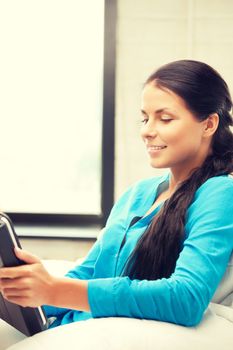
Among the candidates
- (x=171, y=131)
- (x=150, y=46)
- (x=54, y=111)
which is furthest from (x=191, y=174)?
(x=54, y=111)

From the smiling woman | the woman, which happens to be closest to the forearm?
the woman

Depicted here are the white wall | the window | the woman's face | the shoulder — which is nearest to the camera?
the shoulder

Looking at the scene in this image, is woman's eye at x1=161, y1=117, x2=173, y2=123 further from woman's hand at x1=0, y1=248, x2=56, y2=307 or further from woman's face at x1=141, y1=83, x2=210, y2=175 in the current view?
woman's hand at x1=0, y1=248, x2=56, y2=307

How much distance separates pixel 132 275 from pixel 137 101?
4.37 feet

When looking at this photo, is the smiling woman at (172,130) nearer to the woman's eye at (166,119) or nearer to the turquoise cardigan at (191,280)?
the woman's eye at (166,119)

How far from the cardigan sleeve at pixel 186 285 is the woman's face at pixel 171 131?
0.63 ft

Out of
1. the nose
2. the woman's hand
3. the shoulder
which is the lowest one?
the woman's hand

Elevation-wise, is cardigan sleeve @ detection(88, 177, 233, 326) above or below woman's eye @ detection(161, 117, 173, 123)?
below

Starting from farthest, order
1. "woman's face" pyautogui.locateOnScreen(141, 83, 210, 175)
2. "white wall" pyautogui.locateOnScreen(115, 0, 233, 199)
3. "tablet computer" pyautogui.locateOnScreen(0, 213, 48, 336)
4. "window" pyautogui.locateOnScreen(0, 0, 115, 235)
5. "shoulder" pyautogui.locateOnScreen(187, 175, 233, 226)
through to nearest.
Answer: "window" pyautogui.locateOnScreen(0, 0, 115, 235), "white wall" pyautogui.locateOnScreen(115, 0, 233, 199), "woman's face" pyautogui.locateOnScreen(141, 83, 210, 175), "shoulder" pyautogui.locateOnScreen(187, 175, 233, 226), "tablet computer" pyautogui.locateOnScreen(0, 213, 48, 336)

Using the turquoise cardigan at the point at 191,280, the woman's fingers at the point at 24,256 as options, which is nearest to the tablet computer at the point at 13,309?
the woman's fingers at the point at 24,256

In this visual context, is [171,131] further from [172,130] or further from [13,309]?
[13,309]

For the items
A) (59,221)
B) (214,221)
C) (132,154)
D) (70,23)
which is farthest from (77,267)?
(70,23)

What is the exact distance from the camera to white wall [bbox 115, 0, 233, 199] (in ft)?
7.22

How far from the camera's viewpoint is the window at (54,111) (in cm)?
241
